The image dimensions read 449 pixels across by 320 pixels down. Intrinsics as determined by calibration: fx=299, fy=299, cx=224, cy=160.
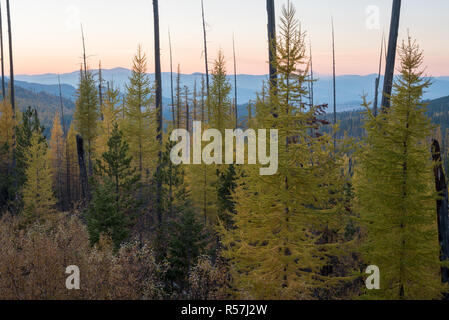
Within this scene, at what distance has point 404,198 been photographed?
731 cm

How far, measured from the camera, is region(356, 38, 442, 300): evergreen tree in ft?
23.8

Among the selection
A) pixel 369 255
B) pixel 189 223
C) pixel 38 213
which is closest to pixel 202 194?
pixel 189 223

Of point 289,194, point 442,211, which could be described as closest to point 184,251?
point 289,194

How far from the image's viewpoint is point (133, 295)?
665cm

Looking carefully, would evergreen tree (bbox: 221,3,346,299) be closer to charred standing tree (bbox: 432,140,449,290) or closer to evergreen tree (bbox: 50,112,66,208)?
charred standing tree (bbox: 432,140,449,290)

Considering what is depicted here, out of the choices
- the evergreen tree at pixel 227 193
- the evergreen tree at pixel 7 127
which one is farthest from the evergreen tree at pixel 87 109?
the evergreen tree at pixel 227 193

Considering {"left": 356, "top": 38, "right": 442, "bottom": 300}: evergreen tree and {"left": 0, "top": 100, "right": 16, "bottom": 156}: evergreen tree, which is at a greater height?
{"left": 0, "top": 100, "right": 16, "bottom": 156}: evergreen tree

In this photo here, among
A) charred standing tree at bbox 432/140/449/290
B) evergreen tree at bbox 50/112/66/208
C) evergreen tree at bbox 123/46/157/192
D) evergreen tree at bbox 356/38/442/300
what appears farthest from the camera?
evergreen tree at bbox 50/112/66/208

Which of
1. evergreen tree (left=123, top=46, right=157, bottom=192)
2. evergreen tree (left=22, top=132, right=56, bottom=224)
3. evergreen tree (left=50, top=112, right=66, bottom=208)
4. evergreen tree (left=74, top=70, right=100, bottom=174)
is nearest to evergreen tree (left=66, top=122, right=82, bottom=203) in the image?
evergreen tree (left=50, top=112, right=66, bottom=208)

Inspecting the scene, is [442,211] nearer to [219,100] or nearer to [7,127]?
[219,100]

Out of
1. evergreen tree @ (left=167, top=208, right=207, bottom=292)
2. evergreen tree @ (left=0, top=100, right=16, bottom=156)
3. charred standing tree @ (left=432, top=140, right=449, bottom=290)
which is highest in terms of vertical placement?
evergreen tree @ (left=0, top=100, right=16, bottom=156)

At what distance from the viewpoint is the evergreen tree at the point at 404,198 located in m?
7.25
